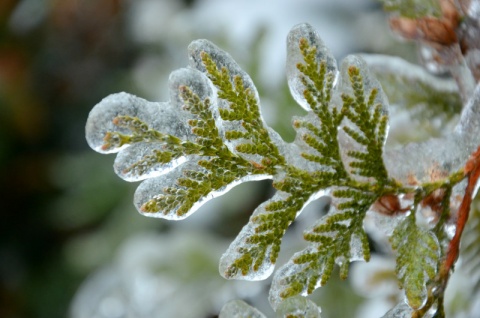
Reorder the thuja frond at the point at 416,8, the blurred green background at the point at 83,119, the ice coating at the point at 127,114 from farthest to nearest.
Result: the blurred green background at the point at 83,119
the thuja frond at the point at 416,8
the ice coating at the point at 127,114

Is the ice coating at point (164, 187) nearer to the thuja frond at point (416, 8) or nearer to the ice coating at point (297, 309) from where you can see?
the ice coating at point (297, 309)

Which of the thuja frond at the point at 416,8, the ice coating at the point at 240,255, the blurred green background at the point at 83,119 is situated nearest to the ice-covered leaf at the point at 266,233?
the ice coating at the point at 240,255

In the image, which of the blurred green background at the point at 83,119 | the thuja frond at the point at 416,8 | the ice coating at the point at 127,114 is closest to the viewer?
the ice coating at the point at 127,114

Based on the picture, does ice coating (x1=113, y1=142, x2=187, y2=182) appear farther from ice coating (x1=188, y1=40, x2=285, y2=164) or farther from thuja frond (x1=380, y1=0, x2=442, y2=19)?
thuja frond (x1=380, y1=0, x2=442, y2=19)

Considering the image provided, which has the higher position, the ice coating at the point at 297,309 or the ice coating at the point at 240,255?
the ice coating at the point at 240,255

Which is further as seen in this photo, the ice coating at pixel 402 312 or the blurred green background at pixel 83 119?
the blurred green background at pixel 83 119

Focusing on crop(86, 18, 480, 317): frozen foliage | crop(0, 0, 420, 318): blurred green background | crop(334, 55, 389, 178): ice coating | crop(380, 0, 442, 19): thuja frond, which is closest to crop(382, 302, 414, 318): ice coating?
crop(86, 18, 480, 317): frozen foliage

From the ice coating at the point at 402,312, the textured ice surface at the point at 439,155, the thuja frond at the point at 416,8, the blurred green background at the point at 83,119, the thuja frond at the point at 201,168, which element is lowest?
the blurred green background at the point at 83,119

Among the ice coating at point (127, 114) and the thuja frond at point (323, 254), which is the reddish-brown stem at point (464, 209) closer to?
the thuja frond at point (323, 254)
